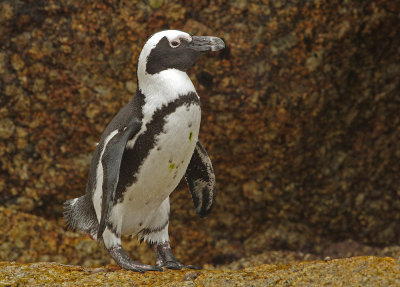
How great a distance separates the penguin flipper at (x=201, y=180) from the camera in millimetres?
2588

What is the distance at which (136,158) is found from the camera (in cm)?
226

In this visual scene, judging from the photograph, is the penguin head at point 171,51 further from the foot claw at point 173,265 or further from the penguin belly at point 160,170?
the foot claw at point 173,265

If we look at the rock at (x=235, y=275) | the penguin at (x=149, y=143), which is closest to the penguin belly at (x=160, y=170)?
the penguin at (x=149, y=143)

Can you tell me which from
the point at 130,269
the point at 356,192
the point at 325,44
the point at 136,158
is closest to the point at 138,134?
the point at 136,158

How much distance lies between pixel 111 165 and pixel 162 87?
1.03ft

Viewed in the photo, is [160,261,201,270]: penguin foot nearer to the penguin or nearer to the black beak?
the penguin

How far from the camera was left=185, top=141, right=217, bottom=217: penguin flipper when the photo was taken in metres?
2.59

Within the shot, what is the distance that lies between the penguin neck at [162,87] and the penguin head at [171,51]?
0.02 m

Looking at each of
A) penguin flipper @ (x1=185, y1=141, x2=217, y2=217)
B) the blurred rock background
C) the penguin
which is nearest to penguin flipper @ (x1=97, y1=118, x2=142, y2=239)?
the penguin

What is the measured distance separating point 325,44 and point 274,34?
0.80ft

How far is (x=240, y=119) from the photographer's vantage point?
10.3 feet

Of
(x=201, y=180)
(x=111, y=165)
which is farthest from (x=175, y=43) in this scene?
(x=201, y=180)

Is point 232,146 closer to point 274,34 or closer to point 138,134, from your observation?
point 274,34

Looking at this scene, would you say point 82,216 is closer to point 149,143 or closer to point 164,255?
point 164,255
